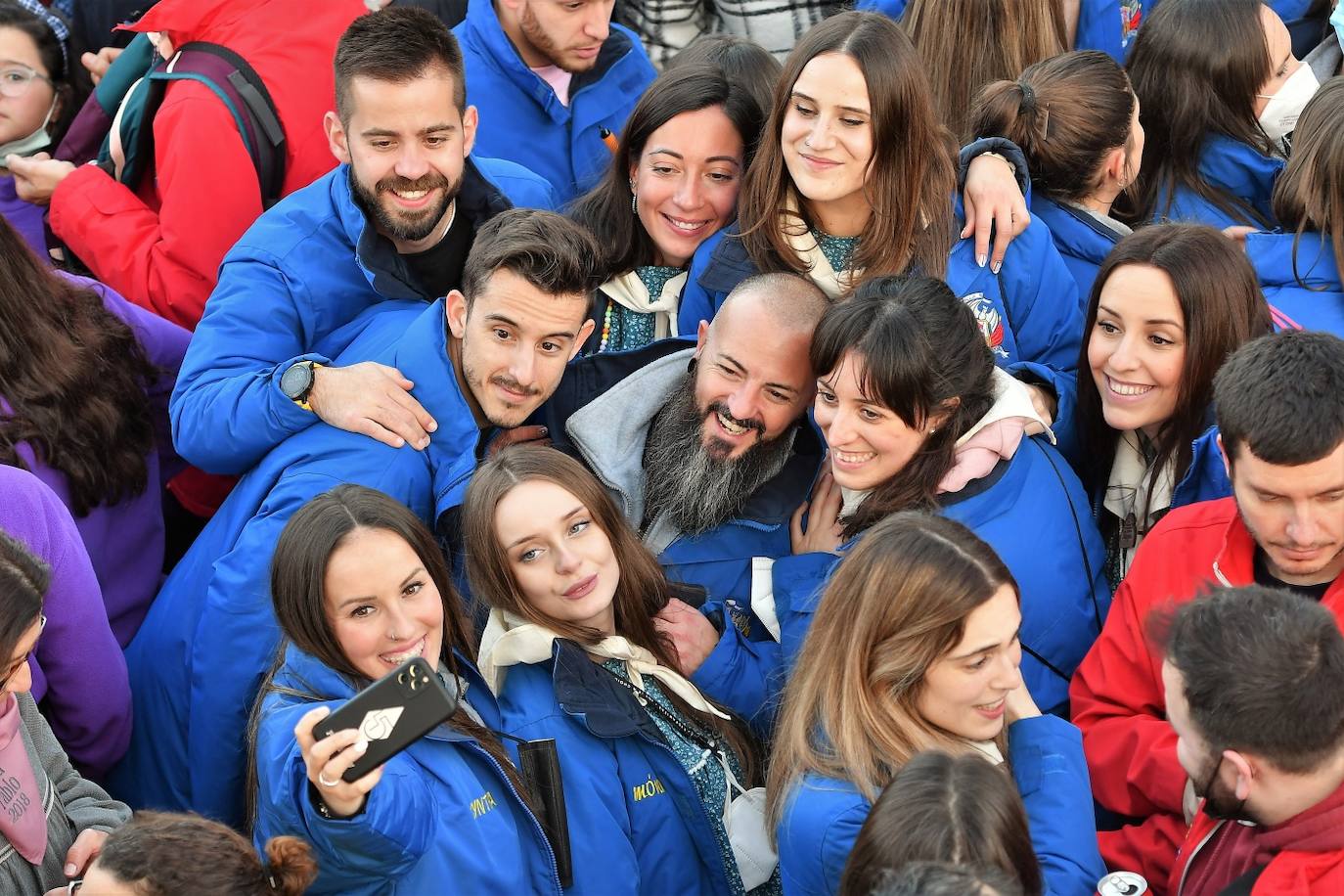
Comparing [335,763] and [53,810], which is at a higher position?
[335,763]

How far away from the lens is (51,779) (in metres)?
3.25

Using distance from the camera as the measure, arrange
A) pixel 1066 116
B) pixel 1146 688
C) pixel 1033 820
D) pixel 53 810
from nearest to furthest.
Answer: pixel 1033 820 → pixel 53 810 → pixel 1146 688 → pixel 1066 116

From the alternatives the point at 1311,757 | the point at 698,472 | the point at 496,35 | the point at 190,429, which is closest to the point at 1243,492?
the point at 1311,757

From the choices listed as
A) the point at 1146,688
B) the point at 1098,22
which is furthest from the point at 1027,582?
the point at 1098,22

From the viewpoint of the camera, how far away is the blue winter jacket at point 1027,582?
359 centimetres

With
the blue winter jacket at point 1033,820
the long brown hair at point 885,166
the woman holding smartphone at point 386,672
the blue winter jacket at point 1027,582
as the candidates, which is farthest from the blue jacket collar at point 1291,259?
the woman holding smartphone at point 386,672

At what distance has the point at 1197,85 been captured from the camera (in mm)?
4773

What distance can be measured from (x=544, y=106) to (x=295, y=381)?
171 centimetres

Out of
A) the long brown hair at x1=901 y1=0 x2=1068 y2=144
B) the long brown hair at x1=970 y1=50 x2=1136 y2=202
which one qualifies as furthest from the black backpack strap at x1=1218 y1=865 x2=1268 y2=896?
the long brown hair at x1=901 y1=0 x2=1068 y2=144

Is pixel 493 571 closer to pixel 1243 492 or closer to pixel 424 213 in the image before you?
pixel 424 213

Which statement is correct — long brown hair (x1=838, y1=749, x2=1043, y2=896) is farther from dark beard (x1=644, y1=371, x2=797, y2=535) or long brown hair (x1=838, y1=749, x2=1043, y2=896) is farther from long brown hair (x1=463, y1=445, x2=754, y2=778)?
dark beard (x1=644, y1=371, x2=797, y2=535)

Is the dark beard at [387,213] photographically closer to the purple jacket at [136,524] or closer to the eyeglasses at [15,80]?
the purple jacket at [136,524]

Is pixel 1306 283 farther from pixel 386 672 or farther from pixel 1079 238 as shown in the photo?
pixel 386 672

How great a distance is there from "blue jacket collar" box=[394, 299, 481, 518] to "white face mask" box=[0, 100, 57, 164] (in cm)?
196
